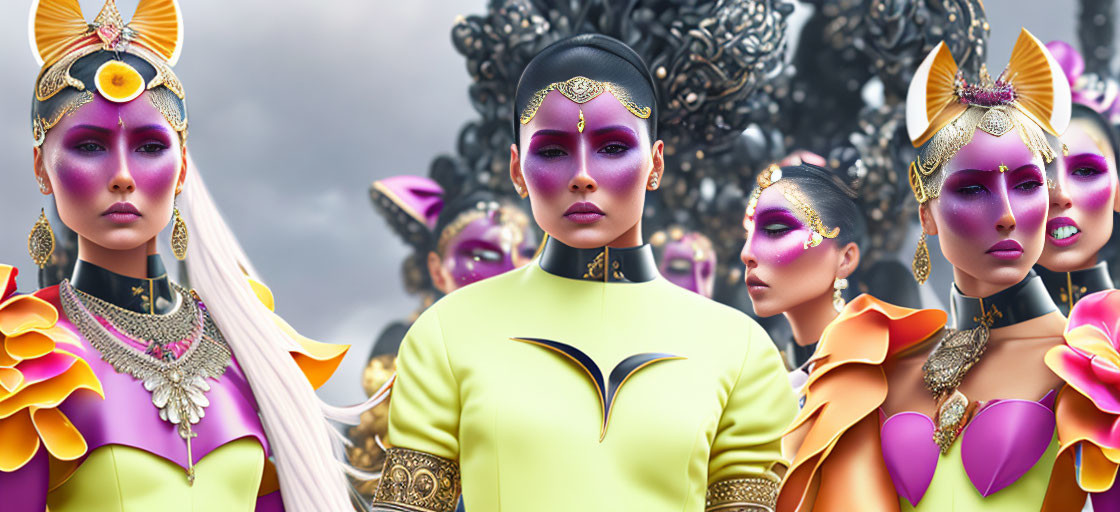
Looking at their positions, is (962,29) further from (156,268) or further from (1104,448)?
(156,268)

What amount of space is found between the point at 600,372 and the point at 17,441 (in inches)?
56.1

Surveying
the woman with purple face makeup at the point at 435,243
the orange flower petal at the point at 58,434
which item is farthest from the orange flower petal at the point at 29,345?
the woman with purple face makeup at the point at 435,243

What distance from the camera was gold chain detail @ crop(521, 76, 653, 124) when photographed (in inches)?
121

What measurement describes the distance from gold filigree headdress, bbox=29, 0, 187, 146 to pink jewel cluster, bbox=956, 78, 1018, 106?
2122 millimetres

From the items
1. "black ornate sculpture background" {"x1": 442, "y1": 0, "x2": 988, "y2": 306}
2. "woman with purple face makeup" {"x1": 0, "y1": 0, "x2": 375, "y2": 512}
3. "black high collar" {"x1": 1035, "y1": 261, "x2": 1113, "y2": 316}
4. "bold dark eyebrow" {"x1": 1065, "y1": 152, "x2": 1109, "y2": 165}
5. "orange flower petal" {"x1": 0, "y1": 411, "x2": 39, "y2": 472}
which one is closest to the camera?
"orange flower petal" {"x1": 0, "y1": 411, "x2": 39, "y2": 472}

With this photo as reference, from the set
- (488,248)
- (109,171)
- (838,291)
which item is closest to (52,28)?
(109,171)

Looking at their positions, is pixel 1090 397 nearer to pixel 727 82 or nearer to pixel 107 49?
pixel 107 49

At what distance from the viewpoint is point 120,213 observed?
328 centimetres

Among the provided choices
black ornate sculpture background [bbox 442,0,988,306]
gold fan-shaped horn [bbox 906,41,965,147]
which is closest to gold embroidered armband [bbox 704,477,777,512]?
gold fan-shaped horn [bbox 906,41,965,147]

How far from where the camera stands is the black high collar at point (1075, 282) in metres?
4.53

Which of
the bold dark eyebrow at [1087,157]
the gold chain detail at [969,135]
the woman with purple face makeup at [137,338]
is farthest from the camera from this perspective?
the bold dark eyebrow at [1087,157]

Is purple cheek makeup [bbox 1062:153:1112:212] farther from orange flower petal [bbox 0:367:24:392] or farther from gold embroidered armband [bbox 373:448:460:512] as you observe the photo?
orange flower petal [bbox 0:367:24:392]

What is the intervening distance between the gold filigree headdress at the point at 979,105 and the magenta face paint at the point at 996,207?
5 cm

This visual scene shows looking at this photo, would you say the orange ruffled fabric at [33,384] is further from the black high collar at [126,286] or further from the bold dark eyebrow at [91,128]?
the bold dark eyebrow at [91,128]
